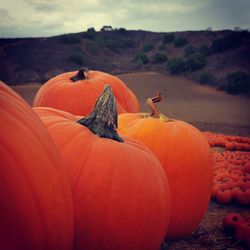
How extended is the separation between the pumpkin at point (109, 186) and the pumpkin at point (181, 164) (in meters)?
0.68

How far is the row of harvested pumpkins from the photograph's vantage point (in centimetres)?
123

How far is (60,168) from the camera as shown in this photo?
141 centimetres

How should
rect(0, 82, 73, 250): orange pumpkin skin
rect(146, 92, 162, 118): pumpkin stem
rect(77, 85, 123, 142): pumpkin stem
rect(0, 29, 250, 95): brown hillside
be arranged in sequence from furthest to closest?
rect(0, 29, 250, 95): brown hillside → rect(146, 92, 162, 118): pumpkin stem → rect(77, 85, 123, 142): pumpkin stem → rect(0, 82, 73, 250): orange pumpkin skin

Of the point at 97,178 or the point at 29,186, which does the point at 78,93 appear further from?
the point at 29,186

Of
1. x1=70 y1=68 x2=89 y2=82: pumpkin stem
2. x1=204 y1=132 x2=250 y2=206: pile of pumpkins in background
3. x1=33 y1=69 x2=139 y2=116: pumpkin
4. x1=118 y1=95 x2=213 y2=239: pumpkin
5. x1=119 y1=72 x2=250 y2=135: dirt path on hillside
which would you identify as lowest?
x1=119 y1=72 x2=250 y2=135: dirt path on hillside

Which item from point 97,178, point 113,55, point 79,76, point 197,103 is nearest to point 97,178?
point 97,178

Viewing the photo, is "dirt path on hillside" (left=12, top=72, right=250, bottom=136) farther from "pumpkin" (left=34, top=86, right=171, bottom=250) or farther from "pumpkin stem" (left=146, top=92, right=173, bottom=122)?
"pumpkin" (left=34, top=86, right=171, bottom=250)

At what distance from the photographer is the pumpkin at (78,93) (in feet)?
13.9

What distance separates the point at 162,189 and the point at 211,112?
13.1 metres

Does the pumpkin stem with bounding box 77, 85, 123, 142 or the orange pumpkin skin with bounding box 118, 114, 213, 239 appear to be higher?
the pumpkin stem with bounding box 77, 85, 123, 142

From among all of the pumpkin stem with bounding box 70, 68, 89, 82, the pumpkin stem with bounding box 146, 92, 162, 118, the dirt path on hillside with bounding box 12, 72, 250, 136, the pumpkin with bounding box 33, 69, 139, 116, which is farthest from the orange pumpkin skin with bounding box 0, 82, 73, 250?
the dirt path on hillside with bounding box 12, 72, 250, 136

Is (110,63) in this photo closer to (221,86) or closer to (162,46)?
(162,46)

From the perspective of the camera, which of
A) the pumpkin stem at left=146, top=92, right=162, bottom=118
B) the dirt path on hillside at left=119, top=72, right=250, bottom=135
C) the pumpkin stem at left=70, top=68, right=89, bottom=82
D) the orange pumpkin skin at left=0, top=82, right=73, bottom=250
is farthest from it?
the dirt path on hillside at left=119, top=72, right=250, bottom=135

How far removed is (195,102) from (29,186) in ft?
56.6
